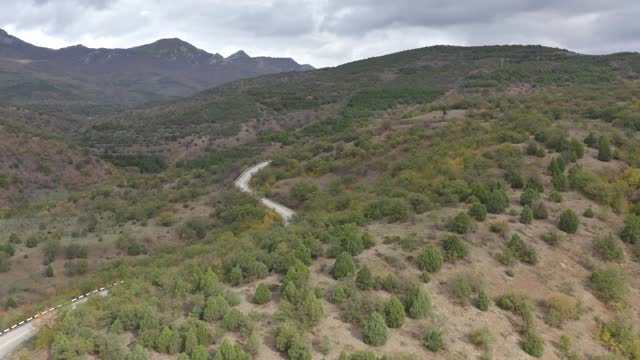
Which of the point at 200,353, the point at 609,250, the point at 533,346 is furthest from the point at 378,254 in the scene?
the point at 609,250

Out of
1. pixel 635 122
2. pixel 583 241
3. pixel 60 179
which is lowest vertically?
pixel 60 179

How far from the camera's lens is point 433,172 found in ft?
118

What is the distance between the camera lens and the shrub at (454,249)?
873 inches

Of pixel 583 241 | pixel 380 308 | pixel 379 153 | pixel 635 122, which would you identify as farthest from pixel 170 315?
pixel 635 122

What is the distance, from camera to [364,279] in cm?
1991

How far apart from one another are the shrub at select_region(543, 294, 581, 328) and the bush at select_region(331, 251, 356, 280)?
7887mm

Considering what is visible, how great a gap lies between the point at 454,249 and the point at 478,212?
4.40 metres

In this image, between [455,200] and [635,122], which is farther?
[635,122]

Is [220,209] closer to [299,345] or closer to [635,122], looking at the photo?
[299,345]

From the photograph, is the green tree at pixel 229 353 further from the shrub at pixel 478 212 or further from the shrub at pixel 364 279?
the shrub at pixel 478 212

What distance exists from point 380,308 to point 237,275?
6.21 m

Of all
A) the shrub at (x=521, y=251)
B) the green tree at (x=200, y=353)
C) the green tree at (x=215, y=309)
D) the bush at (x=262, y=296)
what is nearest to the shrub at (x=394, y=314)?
the bush at (x=262, y=296)

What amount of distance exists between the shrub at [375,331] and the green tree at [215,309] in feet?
16.6

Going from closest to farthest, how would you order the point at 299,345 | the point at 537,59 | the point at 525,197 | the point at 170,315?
the point at 299,345 → the point at 170,315 → the point at 525,197 → the point at 537,59
